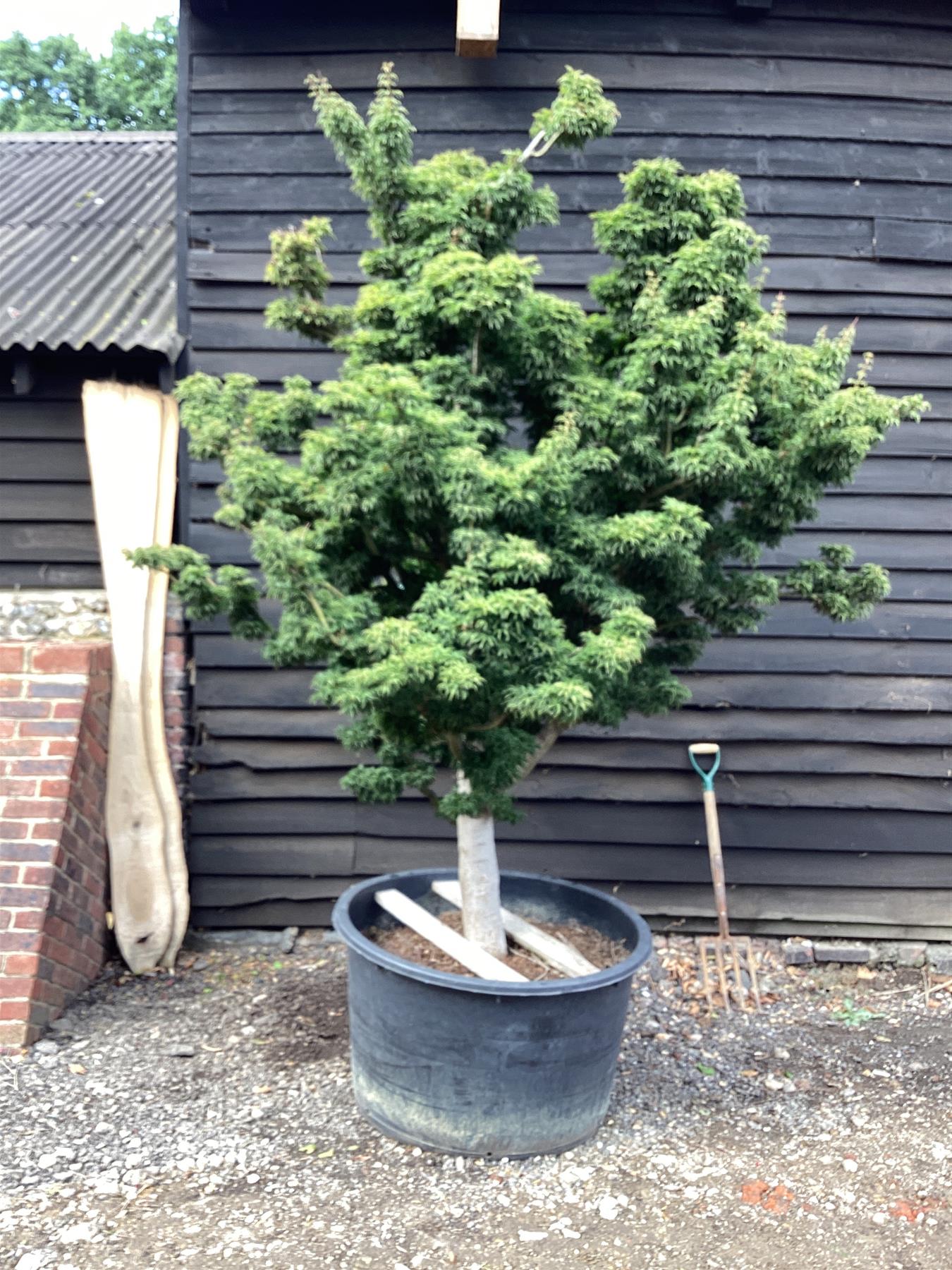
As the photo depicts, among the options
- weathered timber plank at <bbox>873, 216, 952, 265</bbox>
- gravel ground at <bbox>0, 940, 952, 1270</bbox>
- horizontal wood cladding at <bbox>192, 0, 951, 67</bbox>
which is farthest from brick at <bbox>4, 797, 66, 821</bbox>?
weathered timber plank at <bbox>873, 216, 952, 265</bbox>

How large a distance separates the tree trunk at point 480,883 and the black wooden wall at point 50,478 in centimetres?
220

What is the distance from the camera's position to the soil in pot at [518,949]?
295 cm

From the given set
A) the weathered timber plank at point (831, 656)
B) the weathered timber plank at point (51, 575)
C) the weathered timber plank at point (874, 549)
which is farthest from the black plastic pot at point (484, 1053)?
the weathered timber plank at point (51, 575)

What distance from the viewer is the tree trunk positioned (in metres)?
2.97

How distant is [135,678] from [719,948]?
2753mm

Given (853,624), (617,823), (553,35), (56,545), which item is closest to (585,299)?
(553,35)

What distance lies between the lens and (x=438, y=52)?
Result: 409 cm

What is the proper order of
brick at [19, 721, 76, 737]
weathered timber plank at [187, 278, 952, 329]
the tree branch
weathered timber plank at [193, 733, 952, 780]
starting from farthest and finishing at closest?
weathered timber plank at [193, 733, 952, 780] < weathered timber plank at [187, 278, 952, 329] < brick at [19, 721, 76, 737] < the tree branch

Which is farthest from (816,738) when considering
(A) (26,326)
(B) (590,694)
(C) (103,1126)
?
(A) (26,326)

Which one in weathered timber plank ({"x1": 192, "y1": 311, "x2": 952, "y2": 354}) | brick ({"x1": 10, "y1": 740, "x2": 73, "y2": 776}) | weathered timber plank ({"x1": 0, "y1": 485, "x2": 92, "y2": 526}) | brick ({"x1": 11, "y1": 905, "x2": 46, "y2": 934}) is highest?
weathered timber plank ({"x1": 192, "y1": 311, "x2": 952, "y2": 354})

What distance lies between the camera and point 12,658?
360 cm

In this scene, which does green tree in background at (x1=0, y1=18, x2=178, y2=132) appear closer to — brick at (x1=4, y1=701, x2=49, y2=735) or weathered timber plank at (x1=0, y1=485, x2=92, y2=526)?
weathered timber plank at (x1=0, y1=485, x2=92, y2=526)

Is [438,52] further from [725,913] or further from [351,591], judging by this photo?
[725,913]

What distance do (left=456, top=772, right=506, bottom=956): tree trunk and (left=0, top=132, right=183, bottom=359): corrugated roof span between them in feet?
7.80
